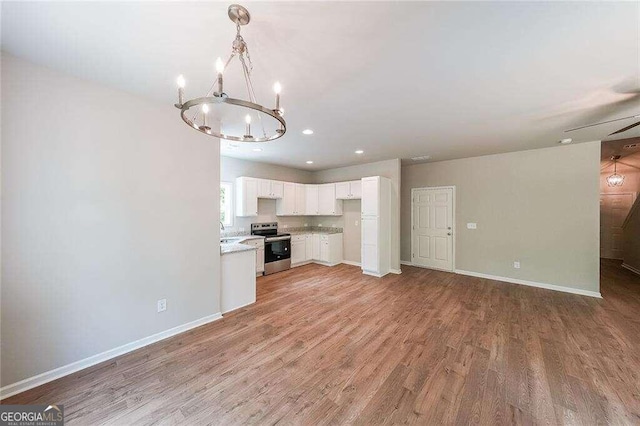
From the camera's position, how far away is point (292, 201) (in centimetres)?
622

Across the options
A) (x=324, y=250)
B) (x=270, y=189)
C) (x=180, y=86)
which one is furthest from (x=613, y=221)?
(x=180, y=86)

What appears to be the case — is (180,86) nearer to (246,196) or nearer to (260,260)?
(246,196)

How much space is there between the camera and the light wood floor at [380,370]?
1.71 meters

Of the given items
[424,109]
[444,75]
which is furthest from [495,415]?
[424,109]

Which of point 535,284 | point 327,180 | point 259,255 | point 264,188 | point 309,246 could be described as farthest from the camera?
point 327,180

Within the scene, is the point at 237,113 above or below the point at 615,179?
above

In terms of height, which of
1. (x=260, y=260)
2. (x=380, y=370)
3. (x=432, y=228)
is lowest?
(x=380, y=370)

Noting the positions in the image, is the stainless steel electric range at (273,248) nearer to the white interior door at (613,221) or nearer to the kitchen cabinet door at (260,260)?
the kitchen cabinet door at (260,260)

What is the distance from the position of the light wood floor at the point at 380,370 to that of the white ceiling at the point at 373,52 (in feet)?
8.77

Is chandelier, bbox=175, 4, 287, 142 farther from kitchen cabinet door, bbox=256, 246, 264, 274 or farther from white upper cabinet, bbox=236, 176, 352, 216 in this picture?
kitchen cabinet door, bbox=256, 246, 264, 274

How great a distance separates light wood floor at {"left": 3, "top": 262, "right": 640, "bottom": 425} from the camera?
171 centimetres

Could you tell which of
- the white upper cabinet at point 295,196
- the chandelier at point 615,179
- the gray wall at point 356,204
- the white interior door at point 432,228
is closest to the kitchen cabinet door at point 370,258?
the gray wall at point 356,204

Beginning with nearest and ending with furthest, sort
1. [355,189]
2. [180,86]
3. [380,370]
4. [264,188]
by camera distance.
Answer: [180,86], [380,370], [264,188], [355,189]

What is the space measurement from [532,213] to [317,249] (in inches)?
185
